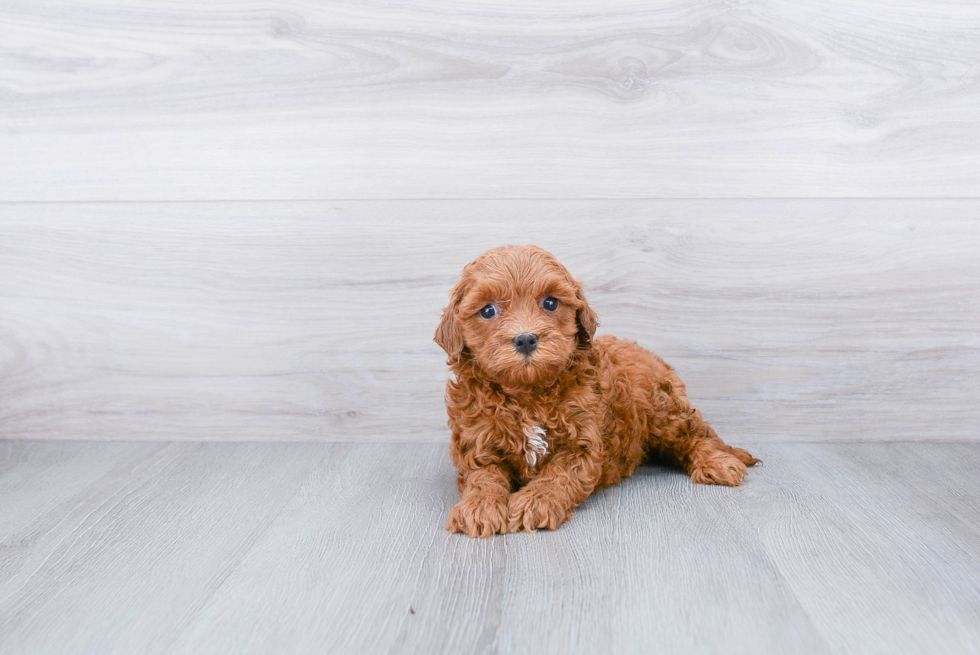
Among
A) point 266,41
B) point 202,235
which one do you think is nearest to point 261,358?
point 202,235

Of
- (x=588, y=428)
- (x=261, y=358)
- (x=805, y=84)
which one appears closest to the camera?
(x=588, y=428)

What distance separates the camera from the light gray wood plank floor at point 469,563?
41.4 inches

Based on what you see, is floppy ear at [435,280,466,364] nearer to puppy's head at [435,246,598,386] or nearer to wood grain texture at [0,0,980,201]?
puppy's head at [435,246,598,386]

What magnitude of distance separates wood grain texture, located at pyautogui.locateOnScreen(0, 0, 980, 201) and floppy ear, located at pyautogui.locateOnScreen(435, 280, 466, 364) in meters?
0.55

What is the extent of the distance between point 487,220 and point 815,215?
88 cm

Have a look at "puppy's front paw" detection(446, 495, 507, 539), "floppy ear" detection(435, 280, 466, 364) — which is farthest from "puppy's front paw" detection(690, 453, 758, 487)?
"floppy ear" detection(435, 280, 466, 364)

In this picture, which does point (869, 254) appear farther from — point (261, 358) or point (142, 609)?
point (142, 609)

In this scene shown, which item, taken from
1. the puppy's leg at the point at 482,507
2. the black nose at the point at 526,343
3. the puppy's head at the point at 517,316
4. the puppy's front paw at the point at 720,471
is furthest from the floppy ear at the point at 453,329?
the puppy's front paw at the point at 720,471

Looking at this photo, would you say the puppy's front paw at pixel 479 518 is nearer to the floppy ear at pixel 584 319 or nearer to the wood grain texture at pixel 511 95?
the floppy ear at pixel 584 319

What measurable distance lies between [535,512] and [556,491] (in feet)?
0.23

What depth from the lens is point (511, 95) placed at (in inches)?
77.5

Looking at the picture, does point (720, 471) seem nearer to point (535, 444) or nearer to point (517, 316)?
point (535, 444)

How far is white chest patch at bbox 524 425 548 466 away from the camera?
4.98 feet

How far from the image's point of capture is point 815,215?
1967 millimetres
